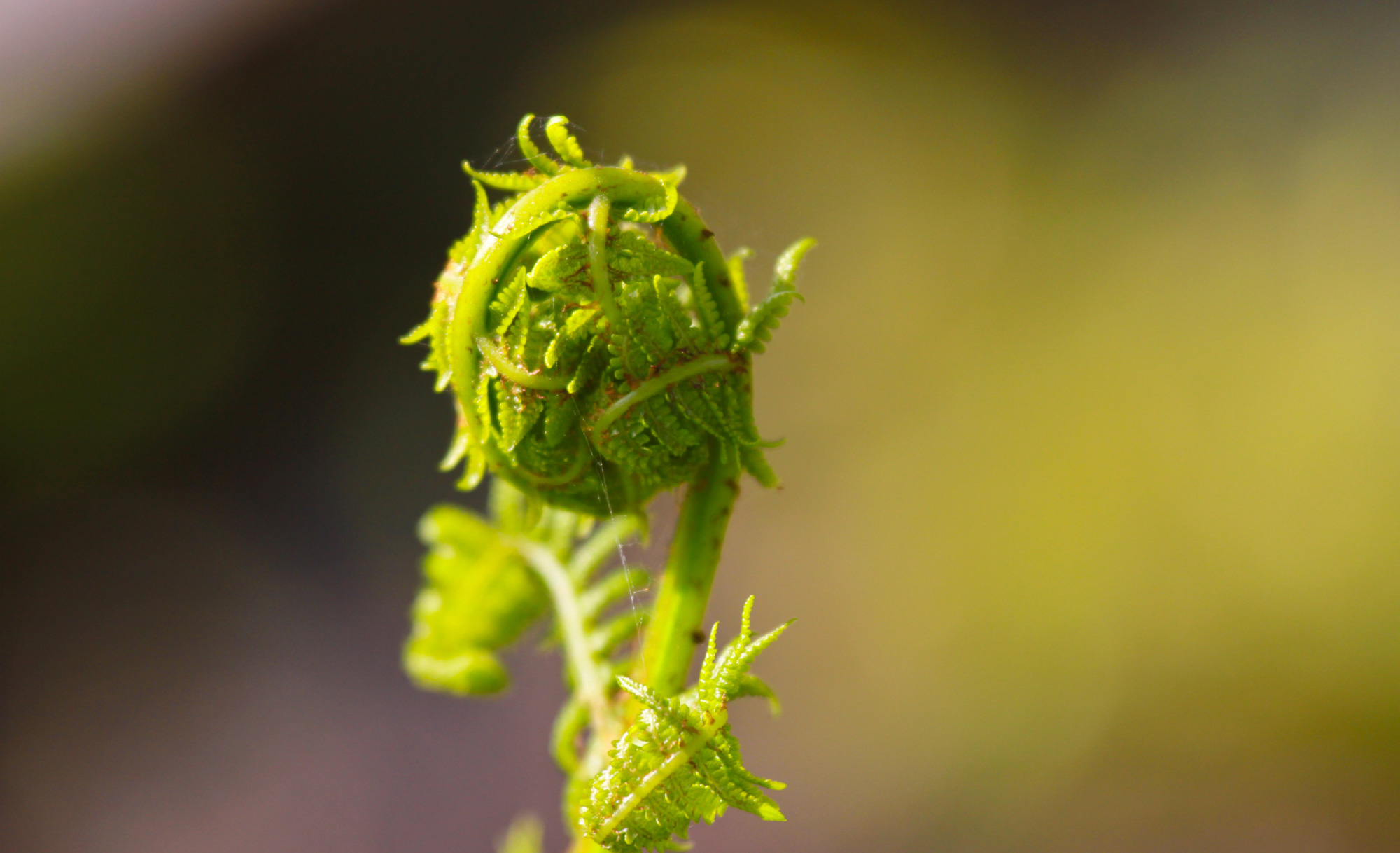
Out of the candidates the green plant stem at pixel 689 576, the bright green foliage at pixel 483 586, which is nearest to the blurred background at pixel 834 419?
the bright green foliage at pixel 483 586

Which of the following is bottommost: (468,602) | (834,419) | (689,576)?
(689,576)

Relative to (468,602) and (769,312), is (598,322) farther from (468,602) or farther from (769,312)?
(468,602)

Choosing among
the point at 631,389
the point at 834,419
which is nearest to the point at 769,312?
the point at 631,389

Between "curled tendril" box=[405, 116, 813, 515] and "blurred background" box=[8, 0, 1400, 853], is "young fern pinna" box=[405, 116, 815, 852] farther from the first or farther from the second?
"blurred background" box=[8, 0, 1400, 853]

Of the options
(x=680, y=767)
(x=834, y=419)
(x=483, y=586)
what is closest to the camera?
(x=680, y=767)

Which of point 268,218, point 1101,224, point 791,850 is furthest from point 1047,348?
point 268,218

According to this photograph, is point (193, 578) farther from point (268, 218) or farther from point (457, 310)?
point (457, 310)

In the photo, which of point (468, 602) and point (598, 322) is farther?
point (468, 602)

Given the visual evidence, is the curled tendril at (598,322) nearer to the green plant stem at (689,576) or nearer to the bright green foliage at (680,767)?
the green plant stem at (689,576)
